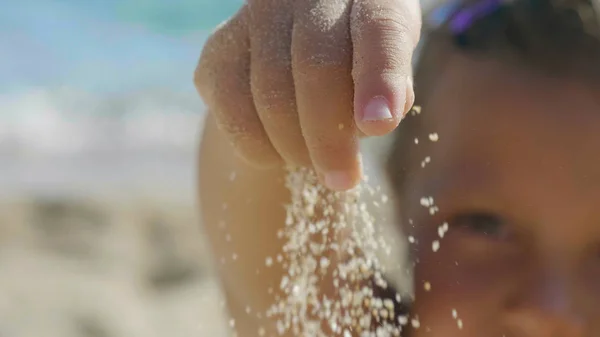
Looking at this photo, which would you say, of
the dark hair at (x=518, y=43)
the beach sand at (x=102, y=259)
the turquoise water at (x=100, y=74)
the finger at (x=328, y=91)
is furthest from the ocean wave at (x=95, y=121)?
Result: the finger at (x=328, y=91)

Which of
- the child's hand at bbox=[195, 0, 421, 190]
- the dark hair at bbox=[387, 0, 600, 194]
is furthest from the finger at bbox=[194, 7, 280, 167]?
the dark hair at bbox=[387, 0, 600, 194]

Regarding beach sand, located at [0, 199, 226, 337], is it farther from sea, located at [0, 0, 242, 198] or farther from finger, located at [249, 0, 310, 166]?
finger, located at [249, 0, 310, 166]

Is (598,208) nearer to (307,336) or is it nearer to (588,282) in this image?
(588,282)

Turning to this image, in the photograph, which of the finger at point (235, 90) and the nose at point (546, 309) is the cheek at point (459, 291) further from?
the finger at point (235, 90)

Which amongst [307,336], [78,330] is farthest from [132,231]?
[307,336]

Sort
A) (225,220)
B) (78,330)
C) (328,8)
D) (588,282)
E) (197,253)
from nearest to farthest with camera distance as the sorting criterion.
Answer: (328,8) → (588,282) → (225,220) → (78,330) → (197,253)

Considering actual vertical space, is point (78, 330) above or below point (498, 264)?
below
